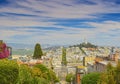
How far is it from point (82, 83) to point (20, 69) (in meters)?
30.8

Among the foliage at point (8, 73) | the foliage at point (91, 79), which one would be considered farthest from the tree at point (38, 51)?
the foliage at point (8, 73)

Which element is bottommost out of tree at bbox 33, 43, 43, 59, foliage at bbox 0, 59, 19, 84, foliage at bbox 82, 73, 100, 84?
foliage at bbox 82, 73, 100, 84

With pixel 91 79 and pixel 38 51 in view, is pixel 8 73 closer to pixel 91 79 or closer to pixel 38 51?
pixel 91 79

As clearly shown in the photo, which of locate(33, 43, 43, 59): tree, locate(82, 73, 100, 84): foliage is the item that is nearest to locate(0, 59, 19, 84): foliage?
locate(82, 73, 100, 84): foliage

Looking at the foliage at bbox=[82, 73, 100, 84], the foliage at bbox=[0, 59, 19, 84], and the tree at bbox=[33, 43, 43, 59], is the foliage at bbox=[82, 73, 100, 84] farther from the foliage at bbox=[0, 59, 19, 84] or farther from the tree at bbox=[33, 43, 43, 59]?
the tree at bbox=[33, 43, 43, 59]

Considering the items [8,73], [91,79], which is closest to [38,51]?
[91,79]

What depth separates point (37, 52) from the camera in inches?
4281

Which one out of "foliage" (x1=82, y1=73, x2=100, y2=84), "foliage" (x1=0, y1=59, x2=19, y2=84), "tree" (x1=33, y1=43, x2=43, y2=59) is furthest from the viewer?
"tree" (x1=33, y1=43, x2=43, y2=59)

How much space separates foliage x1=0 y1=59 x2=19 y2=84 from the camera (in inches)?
1347

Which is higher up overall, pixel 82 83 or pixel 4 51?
pixel 4 51

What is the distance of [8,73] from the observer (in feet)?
113

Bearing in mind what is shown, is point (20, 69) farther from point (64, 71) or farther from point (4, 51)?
point (64, 71)

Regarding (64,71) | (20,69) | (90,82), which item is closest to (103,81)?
(20,69)

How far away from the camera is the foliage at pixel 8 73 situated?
34.2 metres
